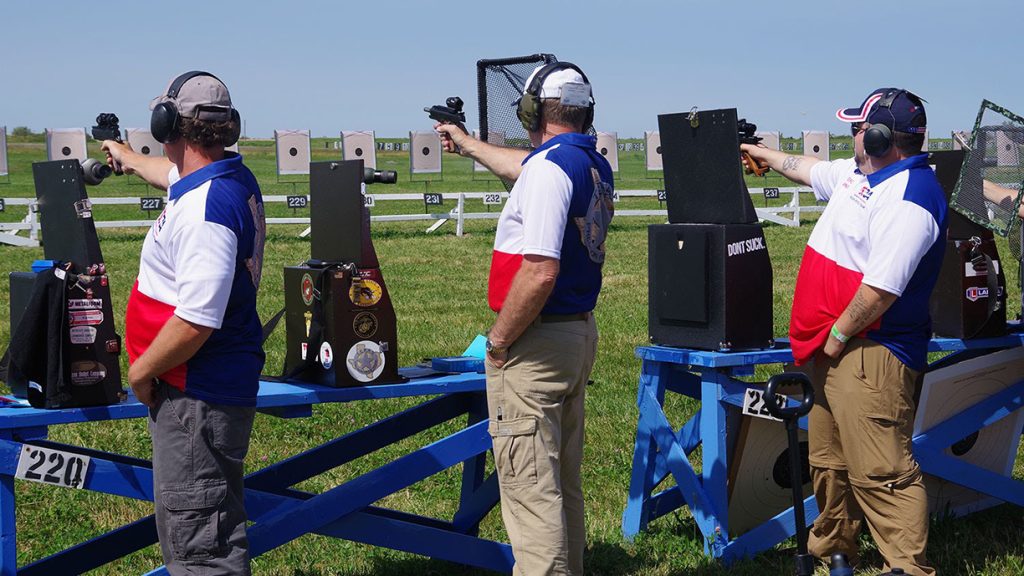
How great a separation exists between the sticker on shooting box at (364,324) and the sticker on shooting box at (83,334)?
0.97 metres

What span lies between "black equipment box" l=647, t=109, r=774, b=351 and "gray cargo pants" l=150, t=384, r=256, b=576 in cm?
231

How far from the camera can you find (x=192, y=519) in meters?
3.54

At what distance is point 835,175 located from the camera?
5.18m

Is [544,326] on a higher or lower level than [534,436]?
higher

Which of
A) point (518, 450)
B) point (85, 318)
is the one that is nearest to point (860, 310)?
point (518, 450)

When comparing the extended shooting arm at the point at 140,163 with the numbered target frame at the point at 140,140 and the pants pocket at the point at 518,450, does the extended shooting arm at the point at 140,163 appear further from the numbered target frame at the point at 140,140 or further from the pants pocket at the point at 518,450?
the numbered target frame at the point at 140,140

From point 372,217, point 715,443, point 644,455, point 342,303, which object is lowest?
point 644,455

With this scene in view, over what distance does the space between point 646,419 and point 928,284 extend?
1475 millimetres

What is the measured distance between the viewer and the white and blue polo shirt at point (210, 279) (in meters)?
3.40

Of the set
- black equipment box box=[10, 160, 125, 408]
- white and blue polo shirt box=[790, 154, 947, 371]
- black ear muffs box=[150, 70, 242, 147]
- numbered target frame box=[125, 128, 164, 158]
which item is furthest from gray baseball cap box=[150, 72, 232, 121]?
numbered target frame box=[125, 128, 164, 158]

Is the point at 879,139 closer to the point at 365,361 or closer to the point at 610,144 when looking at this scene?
the point at 365,361

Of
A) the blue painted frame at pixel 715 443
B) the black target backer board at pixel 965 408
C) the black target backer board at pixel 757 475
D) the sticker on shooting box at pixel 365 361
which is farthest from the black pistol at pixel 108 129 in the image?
the black target backer board at pixel 965 408

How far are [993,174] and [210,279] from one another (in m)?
3.66

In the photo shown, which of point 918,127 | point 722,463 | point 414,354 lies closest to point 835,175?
point 918,127
